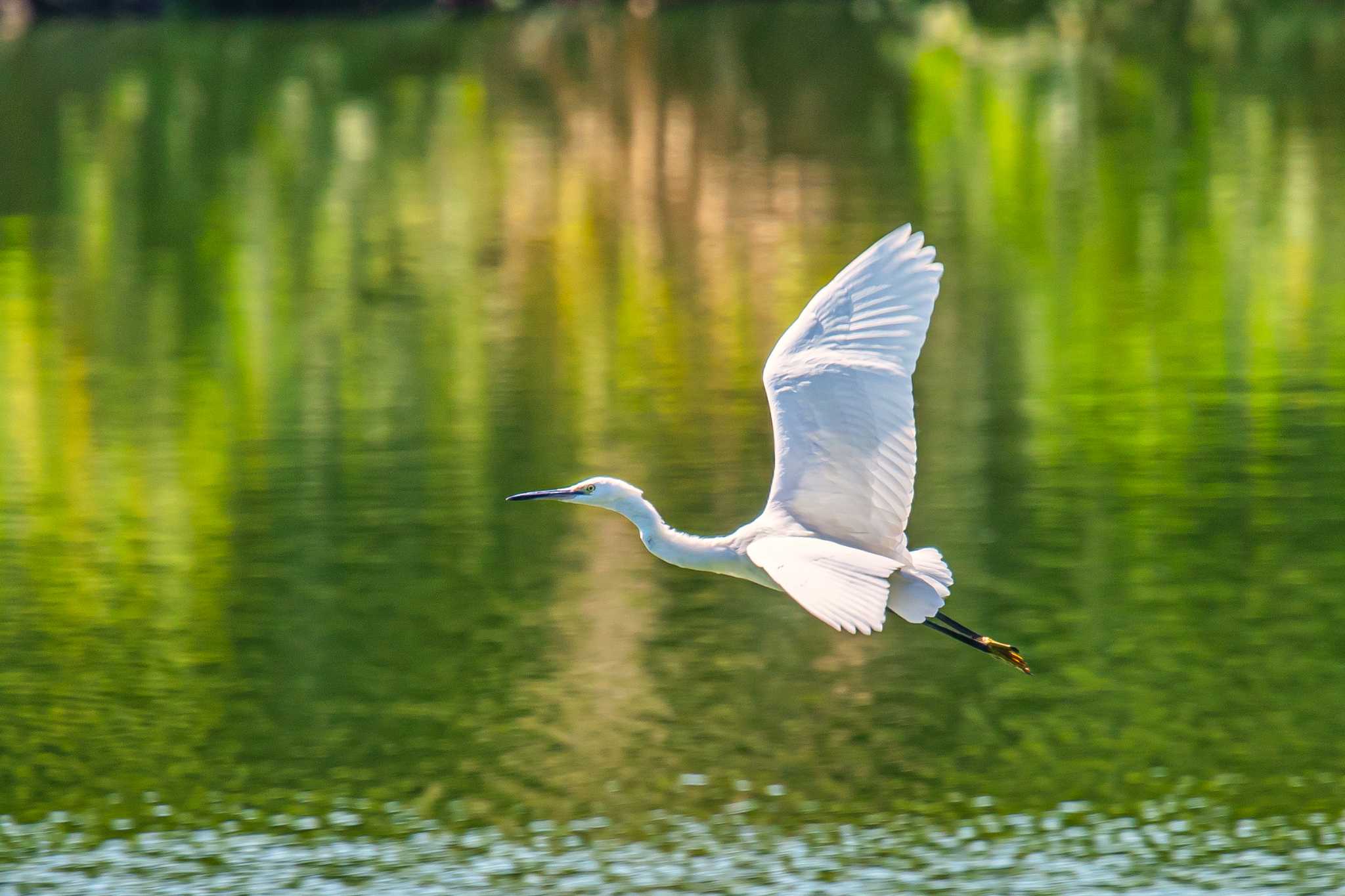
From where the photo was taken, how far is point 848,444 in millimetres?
8859

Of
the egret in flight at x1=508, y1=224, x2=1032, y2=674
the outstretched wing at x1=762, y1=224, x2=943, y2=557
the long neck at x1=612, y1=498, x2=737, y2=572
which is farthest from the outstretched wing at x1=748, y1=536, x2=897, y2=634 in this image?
the outstretched wing at x1=762, y1=224, x2=943, y2=557

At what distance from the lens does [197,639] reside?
1658cm

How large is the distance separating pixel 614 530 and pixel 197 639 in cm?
392

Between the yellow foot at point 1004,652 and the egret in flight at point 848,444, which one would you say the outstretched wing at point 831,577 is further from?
the yellow foot at point 1004,652

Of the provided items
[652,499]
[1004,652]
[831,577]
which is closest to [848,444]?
[831,577]

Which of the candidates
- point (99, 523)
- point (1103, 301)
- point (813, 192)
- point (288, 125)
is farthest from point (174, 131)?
point (99, 523)

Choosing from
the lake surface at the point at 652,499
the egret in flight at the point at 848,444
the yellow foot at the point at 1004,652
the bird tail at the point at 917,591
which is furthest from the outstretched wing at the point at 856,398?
the lake surface at the point at 652,499

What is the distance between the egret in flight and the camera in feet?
28.2

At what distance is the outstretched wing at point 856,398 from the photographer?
8.62 m

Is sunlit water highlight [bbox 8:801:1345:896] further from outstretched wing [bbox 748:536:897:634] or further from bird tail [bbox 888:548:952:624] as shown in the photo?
outstretched wing [bbox 748:536:897:634]

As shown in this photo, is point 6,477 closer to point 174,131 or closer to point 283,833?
point 283,833

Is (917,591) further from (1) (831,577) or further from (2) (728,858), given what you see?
(2) (728,858)

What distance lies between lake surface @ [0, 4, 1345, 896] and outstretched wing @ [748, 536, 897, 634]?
425 centimetres

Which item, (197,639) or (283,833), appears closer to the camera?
(283,833)
